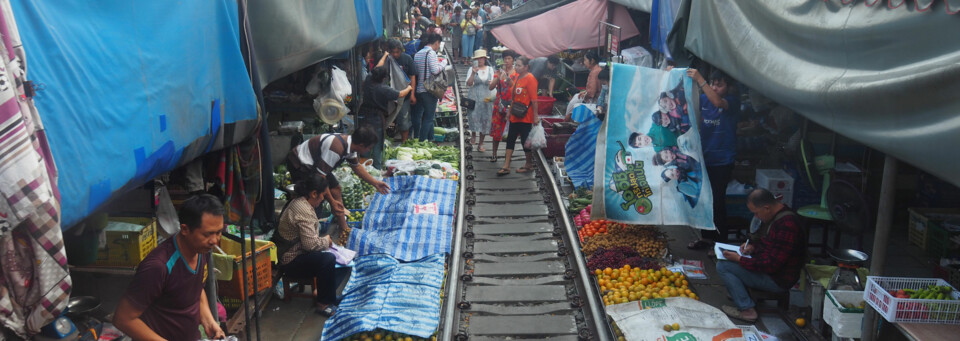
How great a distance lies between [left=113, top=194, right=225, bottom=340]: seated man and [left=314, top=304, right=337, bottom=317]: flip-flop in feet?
9.67

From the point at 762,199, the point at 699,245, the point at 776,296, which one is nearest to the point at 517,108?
the point at 699,245

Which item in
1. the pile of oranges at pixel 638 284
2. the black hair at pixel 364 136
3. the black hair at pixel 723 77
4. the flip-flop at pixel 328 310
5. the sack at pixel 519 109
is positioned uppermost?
the black hair at pixel 723 77

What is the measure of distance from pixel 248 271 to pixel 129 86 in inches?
136

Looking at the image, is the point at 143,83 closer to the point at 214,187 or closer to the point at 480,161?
the point at 214,187

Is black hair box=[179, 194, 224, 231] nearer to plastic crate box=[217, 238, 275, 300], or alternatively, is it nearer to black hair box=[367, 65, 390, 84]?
plastic crate box=[217, 238, 275, 300]

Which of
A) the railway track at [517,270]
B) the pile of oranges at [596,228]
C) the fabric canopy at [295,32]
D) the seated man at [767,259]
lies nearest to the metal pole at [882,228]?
the seated man at [767,259]

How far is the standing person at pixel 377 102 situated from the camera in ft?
36.8

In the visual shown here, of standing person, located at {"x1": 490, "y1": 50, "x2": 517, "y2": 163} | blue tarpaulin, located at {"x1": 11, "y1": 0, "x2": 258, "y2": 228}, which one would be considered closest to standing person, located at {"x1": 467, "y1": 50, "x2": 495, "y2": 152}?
standing person, located at {"x1": 490, "y1": 50, "x2": 517, "y2": 163}

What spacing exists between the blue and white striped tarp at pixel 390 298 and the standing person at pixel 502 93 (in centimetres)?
436

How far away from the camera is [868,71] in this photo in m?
4.82

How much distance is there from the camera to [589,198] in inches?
410

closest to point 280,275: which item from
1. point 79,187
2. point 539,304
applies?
point 539,304

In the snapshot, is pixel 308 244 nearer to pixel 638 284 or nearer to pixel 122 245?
pixel 122 245

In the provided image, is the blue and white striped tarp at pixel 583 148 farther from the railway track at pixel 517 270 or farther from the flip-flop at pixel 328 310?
the flip-flop at pixel 328 310
